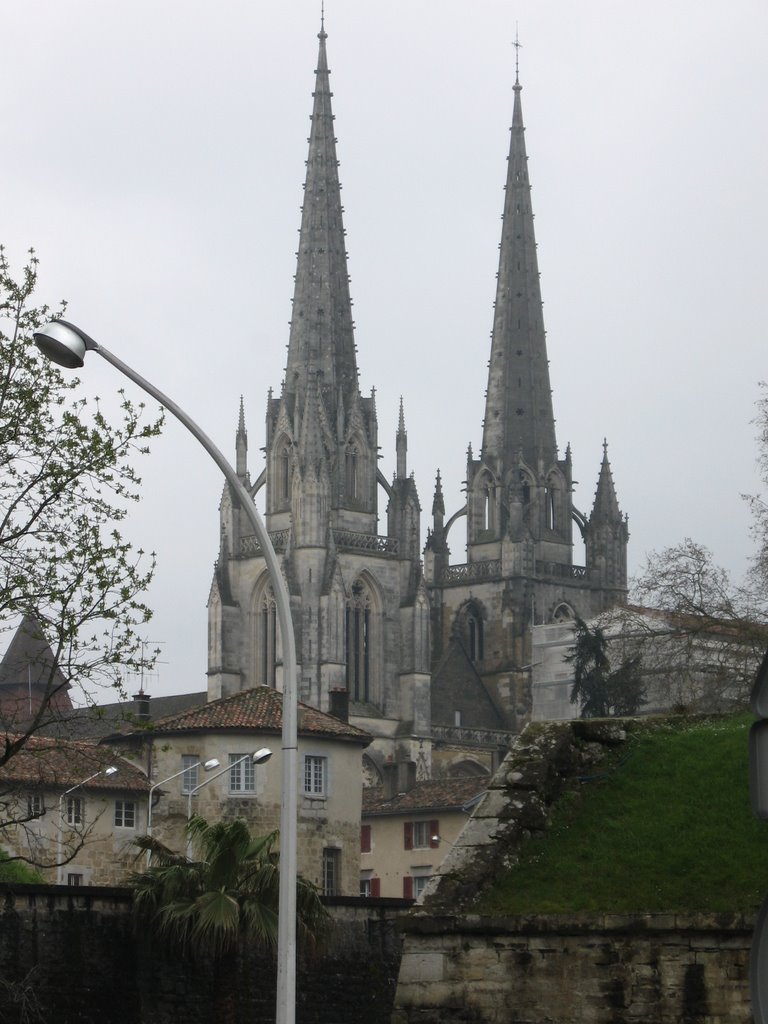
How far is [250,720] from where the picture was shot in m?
49.8

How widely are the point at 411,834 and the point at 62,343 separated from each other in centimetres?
4787

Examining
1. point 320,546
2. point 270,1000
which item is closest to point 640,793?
point 270,1000

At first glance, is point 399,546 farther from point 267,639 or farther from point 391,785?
point 391,785

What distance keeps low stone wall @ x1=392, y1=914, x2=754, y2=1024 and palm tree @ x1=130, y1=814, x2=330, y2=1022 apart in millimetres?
7725

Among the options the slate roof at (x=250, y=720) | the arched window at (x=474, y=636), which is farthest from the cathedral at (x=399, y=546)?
the slate roof at (x=250, y=720)

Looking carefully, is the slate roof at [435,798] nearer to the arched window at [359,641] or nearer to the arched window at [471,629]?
the arched window at [359,641]

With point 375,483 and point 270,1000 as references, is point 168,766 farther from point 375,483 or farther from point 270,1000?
point 375,483

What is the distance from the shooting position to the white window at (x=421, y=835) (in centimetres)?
6212

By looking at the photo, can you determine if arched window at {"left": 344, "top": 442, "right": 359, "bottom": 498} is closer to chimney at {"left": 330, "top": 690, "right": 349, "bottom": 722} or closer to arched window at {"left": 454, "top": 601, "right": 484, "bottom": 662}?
arched window at {"left": 454, "top": 601, "right": 484, "bottom": 662}

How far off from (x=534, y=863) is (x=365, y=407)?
304 feet

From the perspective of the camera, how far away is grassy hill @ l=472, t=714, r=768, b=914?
1909 cm

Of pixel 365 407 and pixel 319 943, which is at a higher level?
pixel 365 407

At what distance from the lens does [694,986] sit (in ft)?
59.9

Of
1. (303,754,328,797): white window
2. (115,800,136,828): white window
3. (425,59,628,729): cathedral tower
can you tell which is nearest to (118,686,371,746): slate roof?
(303,754,328,797): white window
